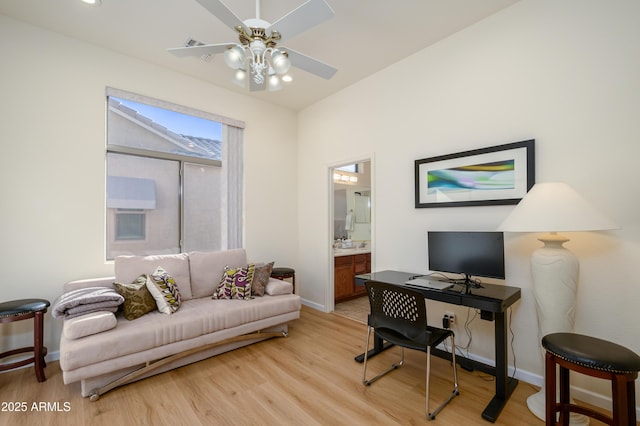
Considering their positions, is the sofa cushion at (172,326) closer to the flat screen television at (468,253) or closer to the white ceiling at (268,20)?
the flat screen television at (468,253)

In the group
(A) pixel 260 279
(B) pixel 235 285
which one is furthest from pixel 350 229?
(B) pixel 235 285

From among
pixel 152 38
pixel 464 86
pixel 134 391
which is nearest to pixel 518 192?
pixel 464 86

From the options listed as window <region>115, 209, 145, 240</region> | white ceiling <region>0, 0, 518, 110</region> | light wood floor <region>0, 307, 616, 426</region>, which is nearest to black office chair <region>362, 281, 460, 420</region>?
light wood floor <region>0, 307, 616, 426</region>

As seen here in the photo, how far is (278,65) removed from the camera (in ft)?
7.06

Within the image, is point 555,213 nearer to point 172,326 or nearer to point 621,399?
point 621,399

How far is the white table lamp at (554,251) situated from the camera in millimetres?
1844

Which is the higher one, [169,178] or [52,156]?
[52,156]

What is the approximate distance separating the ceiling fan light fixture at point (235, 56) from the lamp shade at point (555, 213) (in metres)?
2.33

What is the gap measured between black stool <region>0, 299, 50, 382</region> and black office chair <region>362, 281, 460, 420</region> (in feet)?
9.01

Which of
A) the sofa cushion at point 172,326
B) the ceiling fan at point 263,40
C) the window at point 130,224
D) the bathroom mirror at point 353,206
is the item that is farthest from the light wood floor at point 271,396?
the bathroom mirror at point 353,206

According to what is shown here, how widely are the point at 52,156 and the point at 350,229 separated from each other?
179 inches

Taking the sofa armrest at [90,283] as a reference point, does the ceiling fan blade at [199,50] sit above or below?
above

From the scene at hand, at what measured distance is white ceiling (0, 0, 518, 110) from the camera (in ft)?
8.11

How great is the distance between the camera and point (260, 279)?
11.3 ft
